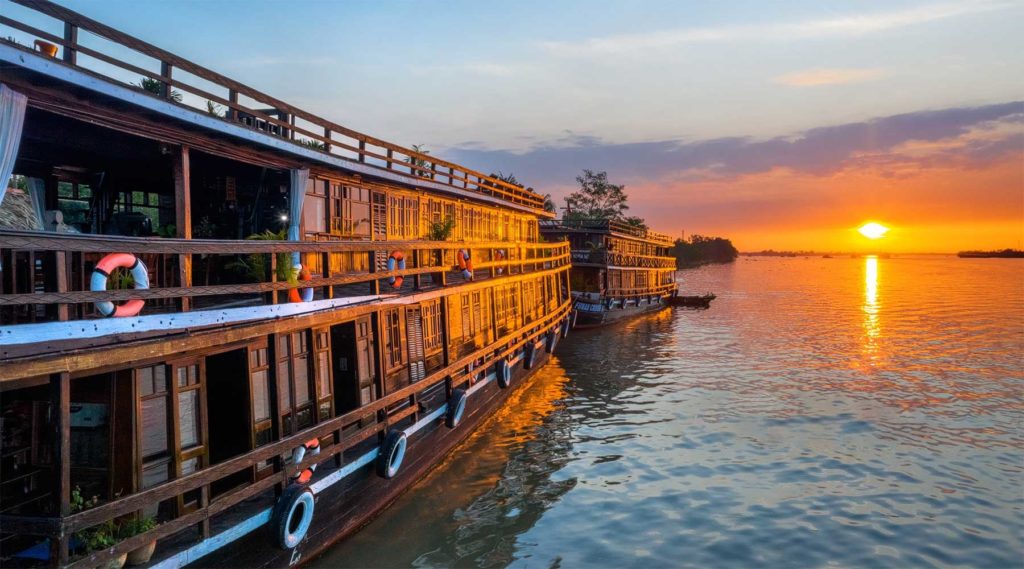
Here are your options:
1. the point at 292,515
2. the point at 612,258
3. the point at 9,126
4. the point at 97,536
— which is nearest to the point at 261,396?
the point at 292,515

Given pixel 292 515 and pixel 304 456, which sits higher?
pixel 304 456

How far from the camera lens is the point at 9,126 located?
22.2 feet

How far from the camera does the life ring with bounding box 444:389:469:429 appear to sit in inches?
508

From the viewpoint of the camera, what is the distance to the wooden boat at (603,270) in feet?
123

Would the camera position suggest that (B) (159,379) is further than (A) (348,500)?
No

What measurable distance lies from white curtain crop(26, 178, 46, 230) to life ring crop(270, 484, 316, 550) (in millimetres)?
8067

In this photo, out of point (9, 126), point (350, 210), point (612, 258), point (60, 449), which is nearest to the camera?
point (60, 449)

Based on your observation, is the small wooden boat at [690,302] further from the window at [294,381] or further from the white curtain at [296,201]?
the window at [294,381]

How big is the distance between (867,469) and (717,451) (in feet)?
11.1

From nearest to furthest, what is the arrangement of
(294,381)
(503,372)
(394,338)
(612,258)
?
(294,381)
(394,338)
(503,372)
(612,258)

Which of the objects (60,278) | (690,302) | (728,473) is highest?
(60,278)

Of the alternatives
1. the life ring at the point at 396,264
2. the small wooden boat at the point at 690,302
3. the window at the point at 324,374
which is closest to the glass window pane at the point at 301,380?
the window at the point at 324,374

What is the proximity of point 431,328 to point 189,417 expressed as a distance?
8.02 meters

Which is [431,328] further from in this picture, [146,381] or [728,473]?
[146,381]
